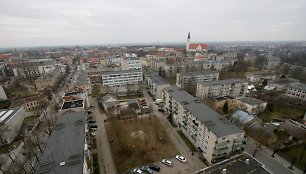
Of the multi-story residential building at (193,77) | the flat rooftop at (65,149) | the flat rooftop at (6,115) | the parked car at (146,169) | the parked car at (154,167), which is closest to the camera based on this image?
the flat rooftop at (65,149)

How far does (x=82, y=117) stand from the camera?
2653 centimetres

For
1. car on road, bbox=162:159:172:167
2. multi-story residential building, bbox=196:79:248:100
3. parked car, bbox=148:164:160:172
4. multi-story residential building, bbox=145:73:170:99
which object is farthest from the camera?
multi-story residential building, bbox=145:73:170:99

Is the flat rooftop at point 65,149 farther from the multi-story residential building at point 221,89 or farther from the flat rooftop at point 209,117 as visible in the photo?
the multi-story residential building at point 221,89

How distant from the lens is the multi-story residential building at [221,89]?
44094 millimetres

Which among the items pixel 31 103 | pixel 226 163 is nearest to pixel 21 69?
pixel 31 103

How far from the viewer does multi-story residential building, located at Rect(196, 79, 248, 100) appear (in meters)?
44.1

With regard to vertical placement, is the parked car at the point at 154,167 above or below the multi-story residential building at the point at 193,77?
below

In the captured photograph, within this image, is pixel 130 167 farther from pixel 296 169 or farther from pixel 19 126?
pixel 19 126

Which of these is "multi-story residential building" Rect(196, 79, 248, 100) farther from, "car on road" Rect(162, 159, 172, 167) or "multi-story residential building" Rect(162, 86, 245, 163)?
"car on road" Rect(162, 159, 172, 167)

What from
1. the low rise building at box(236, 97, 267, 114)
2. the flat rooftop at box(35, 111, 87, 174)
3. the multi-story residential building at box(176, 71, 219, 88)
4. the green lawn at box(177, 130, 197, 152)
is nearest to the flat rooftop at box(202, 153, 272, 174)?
the green lawn at box(177, 130, 197, 152)

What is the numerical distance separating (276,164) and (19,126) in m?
45.4

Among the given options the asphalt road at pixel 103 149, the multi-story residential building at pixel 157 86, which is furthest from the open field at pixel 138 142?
the multi-story residential building at pixel 157 86

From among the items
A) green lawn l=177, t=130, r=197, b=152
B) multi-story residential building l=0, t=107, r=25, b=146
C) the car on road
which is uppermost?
multi-story residential building l=0, t=107, r=25, b=146

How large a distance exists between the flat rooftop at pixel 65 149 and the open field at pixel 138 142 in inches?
274
